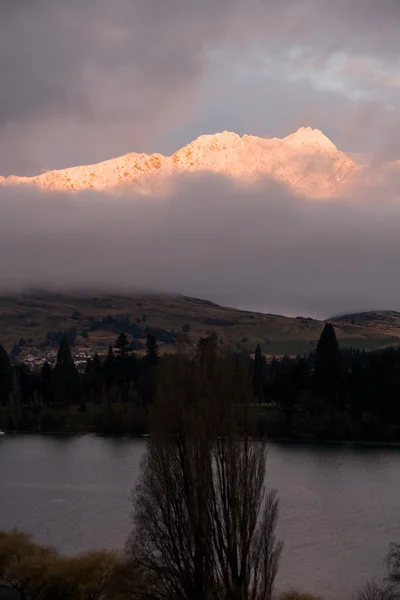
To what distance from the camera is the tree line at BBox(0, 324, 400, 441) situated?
4321 inches

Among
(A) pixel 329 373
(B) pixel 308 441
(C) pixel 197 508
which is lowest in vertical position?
(B) pixel 308 441

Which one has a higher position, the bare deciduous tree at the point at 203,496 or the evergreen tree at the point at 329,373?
the evergreen tree at the point at 329,373

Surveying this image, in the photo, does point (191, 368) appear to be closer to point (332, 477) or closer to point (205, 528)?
point (205, 528)

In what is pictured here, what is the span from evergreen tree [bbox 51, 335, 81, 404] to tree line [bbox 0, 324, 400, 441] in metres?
0.14

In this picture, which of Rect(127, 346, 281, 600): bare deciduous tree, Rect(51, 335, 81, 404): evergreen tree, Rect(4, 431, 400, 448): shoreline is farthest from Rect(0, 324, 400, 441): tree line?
Rect(127, 346, 281, 600): bare deciduous tree

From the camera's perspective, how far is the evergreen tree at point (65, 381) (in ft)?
423

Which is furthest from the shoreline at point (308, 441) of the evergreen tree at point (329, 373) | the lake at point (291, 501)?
the evergreen tree at point (329, 373)

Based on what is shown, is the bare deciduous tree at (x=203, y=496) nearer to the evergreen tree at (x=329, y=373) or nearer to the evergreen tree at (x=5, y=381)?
the evergreen tree at (x=329, y=373)

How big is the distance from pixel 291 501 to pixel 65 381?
65842mm

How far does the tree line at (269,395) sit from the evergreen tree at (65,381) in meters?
0.14

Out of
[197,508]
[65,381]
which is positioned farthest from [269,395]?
Result: [197,508]

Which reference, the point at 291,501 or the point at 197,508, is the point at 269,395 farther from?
the point at 197,508

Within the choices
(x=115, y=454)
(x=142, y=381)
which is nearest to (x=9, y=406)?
(x=142, y=381)

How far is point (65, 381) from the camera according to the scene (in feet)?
425
